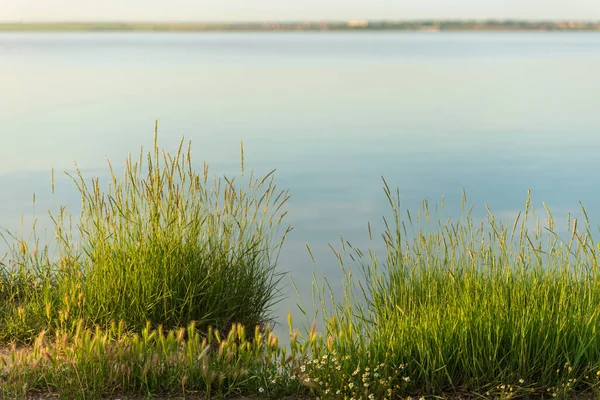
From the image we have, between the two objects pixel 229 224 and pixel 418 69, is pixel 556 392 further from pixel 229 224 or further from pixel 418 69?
pixel 418 69

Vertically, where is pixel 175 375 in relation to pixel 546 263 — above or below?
below

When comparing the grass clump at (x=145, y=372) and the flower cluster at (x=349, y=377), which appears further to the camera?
the grass clump at (x=145, y=372)

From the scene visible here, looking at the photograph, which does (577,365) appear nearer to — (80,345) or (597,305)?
(597,305)

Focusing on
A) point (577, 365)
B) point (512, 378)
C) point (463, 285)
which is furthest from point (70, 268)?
point (577, 365)

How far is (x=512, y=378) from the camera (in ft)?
13.0

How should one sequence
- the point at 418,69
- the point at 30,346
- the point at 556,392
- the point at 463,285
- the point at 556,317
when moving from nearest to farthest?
the point at 556,392
the point at 556,317
the point at 463,285
the point at 30,346
the point at 418,69

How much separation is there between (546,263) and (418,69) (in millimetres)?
32845

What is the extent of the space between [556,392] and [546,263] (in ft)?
3.41

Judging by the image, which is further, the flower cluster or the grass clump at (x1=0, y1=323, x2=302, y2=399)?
the grass clump at (x1=0, y1=323, x2=302, y2=399)

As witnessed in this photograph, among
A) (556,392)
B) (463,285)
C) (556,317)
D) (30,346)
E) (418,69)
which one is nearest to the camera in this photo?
(556,392)

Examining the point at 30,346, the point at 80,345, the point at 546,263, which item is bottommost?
the point at 30,346

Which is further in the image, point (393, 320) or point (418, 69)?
point (418, 69)

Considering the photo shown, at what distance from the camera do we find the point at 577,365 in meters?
4.04

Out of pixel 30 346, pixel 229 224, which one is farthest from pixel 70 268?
pixel 229 224
